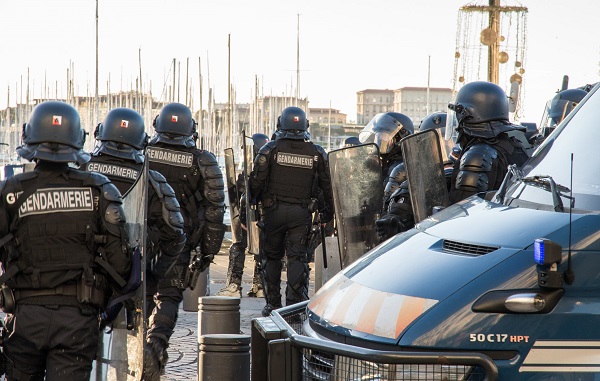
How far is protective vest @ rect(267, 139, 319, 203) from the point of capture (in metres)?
10.9

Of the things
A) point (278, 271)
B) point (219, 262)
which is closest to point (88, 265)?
point (278, 271)

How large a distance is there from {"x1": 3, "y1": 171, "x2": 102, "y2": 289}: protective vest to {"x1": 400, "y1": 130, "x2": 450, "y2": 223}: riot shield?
6.14 ft

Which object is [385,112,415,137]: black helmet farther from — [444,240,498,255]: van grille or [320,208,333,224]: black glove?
[444,240,498,255]: van grille

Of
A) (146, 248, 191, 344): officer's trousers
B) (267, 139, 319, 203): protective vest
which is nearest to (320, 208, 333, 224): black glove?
(267, 139, 319, 203): protective vest

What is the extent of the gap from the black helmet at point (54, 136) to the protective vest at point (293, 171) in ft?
18.9

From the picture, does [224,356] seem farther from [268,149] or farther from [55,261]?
[268,149]

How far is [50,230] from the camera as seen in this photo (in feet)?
15.9

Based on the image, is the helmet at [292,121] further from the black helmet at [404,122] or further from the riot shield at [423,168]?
the riot shield at [423,168]

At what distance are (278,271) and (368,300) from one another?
7.40 meters

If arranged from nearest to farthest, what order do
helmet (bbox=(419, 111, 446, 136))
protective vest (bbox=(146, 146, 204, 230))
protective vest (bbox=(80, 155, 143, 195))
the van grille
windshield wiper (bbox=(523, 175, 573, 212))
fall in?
the van grille < windshield wiper (bbox=(523, 175, 573, 212)) < protective vest (bbox=(80, 155, 143, 195)) < protective vest (bbox=(146, 146, 204, 230)) < helmet (bbox=(419, 111, 446, 136))

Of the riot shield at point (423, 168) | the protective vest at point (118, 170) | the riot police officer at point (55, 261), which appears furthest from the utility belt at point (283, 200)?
the riot police officer at point (55, 261)

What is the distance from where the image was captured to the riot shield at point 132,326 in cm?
504

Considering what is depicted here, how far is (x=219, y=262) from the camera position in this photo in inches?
639

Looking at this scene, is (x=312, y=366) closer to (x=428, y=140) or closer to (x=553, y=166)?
(x=553, y=166)
